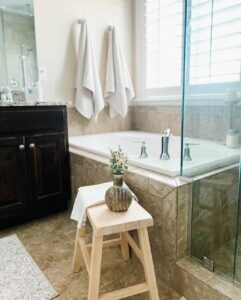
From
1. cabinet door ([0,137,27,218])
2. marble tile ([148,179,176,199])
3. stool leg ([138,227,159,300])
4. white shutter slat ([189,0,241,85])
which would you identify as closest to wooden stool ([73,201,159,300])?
stool leg ([138,227,159,300])

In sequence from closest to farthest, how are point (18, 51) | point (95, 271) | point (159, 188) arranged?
point (95, 271) < point (159, 188) < point (18, 51)

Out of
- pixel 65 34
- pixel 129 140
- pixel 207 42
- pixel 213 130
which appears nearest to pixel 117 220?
pixel 213 130

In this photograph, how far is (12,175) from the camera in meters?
1.73

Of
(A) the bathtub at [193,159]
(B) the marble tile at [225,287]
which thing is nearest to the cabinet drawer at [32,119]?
(A) the bathtub at [193,159]

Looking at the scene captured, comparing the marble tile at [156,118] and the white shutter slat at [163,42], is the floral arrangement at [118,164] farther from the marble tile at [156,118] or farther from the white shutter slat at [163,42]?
the white shutter slat at [163,42]

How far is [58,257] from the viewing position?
151 cm

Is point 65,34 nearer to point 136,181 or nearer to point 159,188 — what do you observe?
point 136,181

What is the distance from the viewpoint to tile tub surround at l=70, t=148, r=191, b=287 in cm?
119

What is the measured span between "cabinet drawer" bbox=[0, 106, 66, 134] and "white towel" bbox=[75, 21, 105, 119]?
0.44 m

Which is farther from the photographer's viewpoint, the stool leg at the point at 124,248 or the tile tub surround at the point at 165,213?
the stool leg at the point at 124,248

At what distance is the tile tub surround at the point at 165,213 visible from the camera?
1.19 metres

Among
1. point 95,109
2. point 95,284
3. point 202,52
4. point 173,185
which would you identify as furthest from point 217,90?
point 95,284

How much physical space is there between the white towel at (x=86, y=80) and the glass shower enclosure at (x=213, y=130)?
3.27 feet

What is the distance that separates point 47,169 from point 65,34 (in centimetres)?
123
